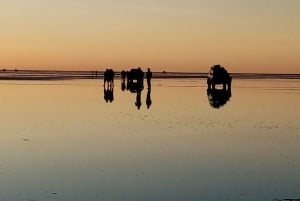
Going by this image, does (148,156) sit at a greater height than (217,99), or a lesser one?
lesser

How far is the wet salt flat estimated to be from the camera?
1045cm

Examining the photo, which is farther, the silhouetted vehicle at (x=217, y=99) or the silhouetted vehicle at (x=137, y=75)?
the silhouetted vehicle at (x=137, y=75)

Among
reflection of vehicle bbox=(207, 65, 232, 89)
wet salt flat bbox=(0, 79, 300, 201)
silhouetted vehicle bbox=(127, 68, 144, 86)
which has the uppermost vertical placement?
silhouetted vehicle bbox=(127, 68, 144, 86)

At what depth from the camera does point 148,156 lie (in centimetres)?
1412

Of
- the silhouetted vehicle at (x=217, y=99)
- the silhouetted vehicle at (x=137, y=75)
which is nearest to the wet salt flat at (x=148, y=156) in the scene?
the silhouetted vehicle at (x=217, y=99)

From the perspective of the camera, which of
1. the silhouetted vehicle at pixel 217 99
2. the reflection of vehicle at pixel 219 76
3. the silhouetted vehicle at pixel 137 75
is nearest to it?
the silhouetted vehicle at pixel 217 99

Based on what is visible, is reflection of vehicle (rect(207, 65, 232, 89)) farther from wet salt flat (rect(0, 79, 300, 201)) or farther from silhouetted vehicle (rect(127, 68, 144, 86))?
wet salt flat (rect(0, 79, 300, 201))

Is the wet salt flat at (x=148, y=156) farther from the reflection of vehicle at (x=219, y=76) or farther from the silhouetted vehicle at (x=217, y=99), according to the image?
the reflection of vehicle at (x=219, y=76)

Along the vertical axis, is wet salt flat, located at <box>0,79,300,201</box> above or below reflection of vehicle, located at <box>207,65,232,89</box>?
below

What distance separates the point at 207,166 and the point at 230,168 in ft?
1.66

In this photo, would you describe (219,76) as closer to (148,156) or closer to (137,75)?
(137,75)

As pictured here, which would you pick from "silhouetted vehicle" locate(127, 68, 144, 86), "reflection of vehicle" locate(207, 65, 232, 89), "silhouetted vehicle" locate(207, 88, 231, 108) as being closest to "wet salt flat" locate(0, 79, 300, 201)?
"silhouetted vehicle" locate(207, 88, 231, 108)

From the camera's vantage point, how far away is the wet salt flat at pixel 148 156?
10453mm

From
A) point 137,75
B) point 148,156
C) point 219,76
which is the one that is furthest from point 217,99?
point 148,156
